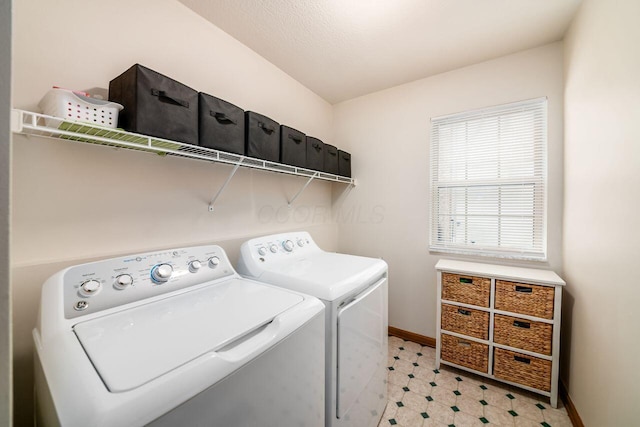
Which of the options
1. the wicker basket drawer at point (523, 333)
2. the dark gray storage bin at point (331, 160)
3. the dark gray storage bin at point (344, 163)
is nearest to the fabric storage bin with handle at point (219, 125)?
the dark gray storage bin at point (331, 160)

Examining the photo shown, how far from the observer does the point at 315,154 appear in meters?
2.17

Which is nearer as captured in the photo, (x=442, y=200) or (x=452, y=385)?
(x=452, y=385)

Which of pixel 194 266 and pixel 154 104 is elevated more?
pixel 154 104

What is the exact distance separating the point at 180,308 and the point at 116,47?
137cm

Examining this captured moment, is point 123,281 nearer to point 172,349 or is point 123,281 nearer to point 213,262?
point 213,262

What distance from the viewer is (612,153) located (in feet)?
4.09

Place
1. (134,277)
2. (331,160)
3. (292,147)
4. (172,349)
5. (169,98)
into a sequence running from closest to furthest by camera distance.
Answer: (172,349) < (134,277) < (169,98) < (292,147) < (331,160)

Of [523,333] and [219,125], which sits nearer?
[219,125]

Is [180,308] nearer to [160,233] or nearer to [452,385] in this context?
[160,233]

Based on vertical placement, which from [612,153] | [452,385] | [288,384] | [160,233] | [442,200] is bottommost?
[452,385]

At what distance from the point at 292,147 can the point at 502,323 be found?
208 cm

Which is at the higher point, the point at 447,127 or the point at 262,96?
the point at 262,96

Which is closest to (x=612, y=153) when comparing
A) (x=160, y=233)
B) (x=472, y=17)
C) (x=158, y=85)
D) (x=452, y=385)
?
(x=472, y=17)

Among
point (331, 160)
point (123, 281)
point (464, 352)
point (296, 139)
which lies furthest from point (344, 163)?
point (123, 281)
